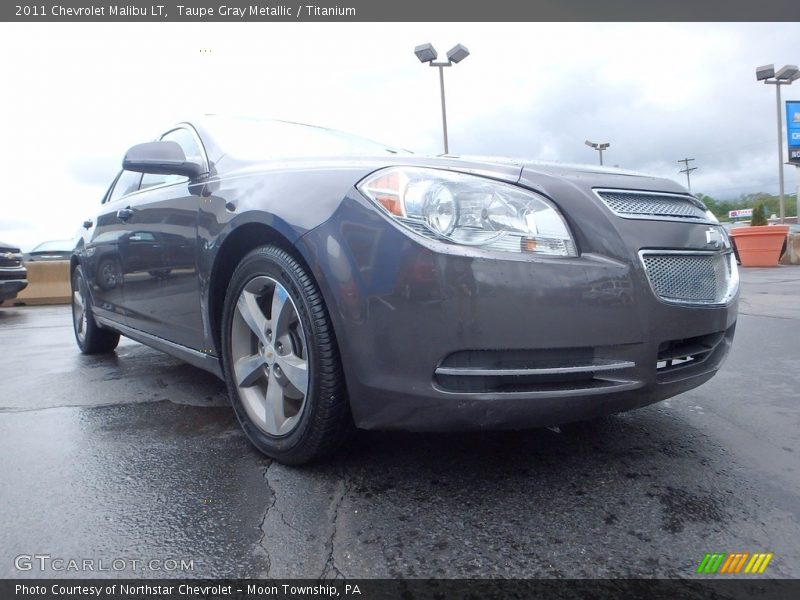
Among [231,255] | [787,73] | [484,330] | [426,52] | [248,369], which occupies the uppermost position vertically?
[787,73]

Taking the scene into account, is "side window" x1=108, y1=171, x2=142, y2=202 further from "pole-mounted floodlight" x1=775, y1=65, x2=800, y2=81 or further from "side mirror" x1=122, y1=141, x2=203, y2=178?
"pole-mounted floodlight" x1=775, y1=65, x2=800, y2=81

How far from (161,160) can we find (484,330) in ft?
6.14

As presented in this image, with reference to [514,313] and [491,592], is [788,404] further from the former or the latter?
[491,592]

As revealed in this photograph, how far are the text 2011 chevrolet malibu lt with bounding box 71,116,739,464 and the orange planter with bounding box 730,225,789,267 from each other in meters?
13.8

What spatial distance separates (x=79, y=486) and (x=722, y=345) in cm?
238

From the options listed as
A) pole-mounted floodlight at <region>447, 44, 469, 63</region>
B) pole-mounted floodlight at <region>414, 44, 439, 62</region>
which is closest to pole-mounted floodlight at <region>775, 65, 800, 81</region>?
pole-mounted floodlight at <region>447, 44, 469, 63</region>

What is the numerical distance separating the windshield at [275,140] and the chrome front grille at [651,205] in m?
1.05

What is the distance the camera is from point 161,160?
2758mm

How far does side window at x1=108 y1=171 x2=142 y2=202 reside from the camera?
13.2 ft

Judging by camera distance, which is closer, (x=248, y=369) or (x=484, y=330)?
(x=484, y=330)

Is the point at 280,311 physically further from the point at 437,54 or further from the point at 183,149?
the point at 437,54

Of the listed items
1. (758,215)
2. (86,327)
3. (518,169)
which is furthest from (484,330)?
(758,215)

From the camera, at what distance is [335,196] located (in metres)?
1.95

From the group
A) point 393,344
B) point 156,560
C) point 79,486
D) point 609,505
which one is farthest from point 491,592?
point 79,486
